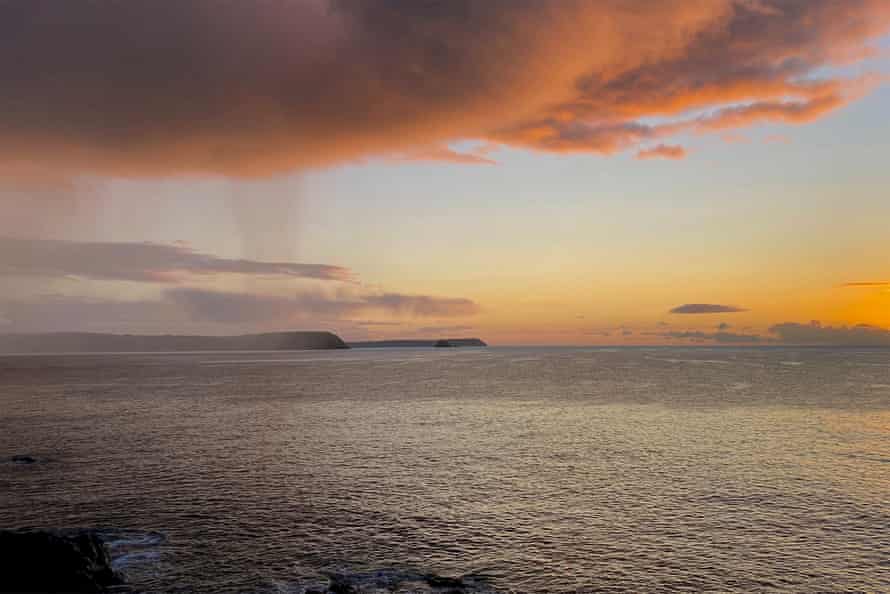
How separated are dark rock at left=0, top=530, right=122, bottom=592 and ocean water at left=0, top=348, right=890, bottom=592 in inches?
69.3

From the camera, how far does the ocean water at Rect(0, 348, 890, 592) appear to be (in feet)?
89.3

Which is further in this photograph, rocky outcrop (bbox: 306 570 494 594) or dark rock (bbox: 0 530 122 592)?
rocky outcrop (bbox: 306 570 494 594)

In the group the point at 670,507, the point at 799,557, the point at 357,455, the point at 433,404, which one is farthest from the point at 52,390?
the point at 799,557

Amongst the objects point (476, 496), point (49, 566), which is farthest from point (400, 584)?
point (476, 496)

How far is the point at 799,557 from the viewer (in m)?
28.5

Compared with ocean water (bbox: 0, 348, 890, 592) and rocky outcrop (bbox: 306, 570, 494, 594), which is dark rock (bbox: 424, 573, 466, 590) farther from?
ocean water (bbox: 0, 348, 890, 592)

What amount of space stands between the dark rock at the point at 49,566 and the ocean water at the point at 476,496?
176cm

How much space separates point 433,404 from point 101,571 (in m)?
74.0

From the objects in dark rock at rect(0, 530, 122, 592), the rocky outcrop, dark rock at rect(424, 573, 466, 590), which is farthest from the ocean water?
dark rock at rect(0, 530, 122, 592)

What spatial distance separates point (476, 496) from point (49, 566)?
2372 centimetres

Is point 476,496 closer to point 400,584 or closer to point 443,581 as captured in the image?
point 443,581

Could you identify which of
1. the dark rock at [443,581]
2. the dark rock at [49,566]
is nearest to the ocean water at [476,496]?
the dark rock at [443,581]

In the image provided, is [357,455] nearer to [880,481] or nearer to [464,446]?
[464,446]

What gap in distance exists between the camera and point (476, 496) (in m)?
39.6
